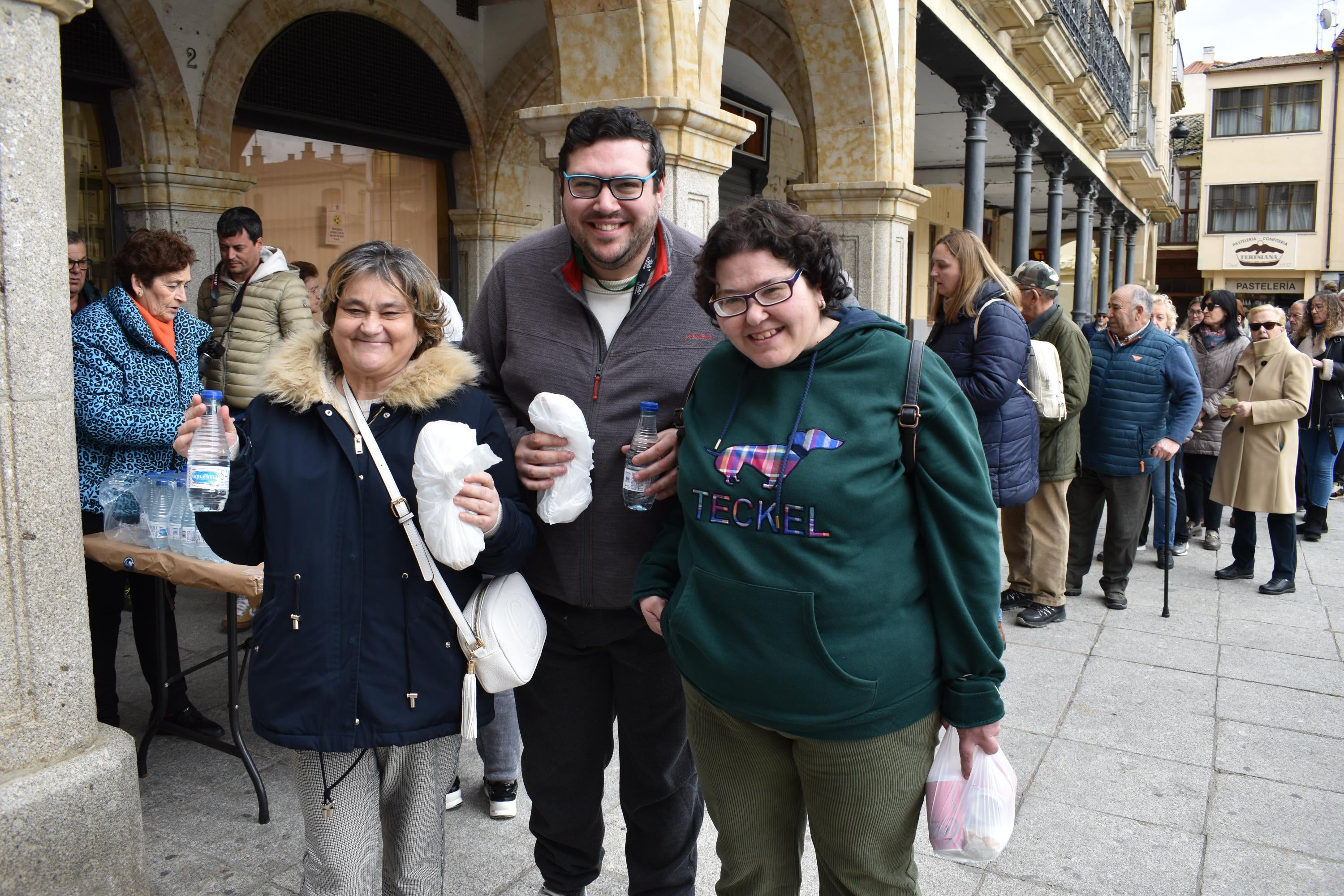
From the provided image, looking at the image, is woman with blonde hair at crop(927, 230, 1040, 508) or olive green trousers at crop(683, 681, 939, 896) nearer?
olive green trousers at crop(683, 681, 939, 896)

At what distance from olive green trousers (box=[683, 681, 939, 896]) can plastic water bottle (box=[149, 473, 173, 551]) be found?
7.19ft

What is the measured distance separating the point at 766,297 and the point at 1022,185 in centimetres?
1255

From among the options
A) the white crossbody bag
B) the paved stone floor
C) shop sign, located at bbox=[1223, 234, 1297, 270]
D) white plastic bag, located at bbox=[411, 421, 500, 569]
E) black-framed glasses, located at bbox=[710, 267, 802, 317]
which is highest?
shop sign, located at bbox=[1223, 234, 1297, 270]

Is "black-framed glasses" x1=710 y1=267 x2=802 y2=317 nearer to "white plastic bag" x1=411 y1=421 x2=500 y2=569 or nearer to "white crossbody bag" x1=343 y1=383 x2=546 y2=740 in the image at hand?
"white plastic bag" x1=411 y1=421 x2=500 y2=569

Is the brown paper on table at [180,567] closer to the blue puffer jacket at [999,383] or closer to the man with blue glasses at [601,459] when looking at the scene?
the man with blue glasses at [601,459]

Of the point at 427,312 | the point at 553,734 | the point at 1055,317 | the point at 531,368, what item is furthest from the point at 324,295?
the point at 1055,317

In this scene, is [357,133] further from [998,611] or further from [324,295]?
[998,611]

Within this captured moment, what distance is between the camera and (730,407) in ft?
6.95

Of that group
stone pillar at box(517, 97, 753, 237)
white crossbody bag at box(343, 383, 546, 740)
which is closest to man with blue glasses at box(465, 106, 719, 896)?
white crossbody bag at box(343, 383, 546, 740)

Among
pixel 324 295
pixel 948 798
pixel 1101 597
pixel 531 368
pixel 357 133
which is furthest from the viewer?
pixel 357 133

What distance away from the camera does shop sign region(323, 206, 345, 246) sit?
8922 millimetres

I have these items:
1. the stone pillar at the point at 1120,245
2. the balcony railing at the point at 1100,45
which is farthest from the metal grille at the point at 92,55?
the stone pillar at the point at 1120,245

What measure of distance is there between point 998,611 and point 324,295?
159cm

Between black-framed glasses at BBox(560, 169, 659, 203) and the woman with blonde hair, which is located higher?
black-framed glasses at BBox(560, 169, 659, 203)
